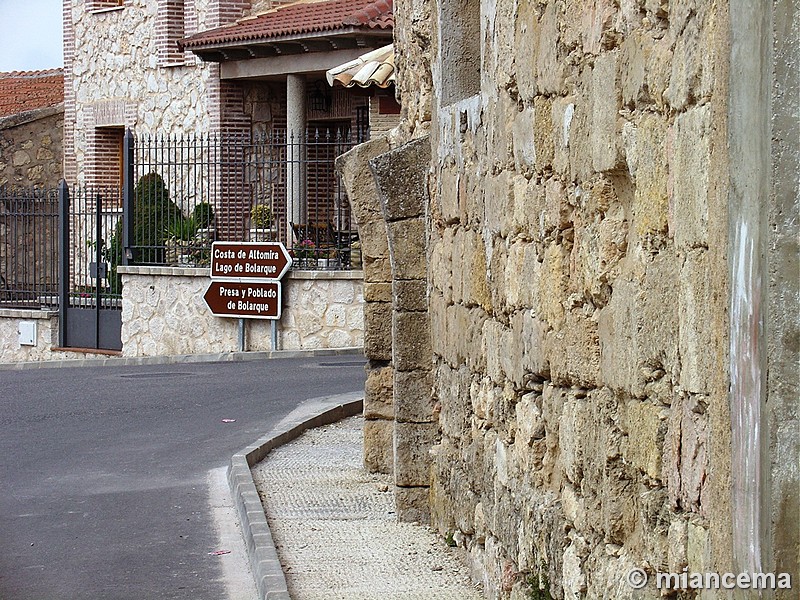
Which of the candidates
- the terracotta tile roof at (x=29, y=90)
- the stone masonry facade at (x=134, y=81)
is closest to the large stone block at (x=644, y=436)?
the stone masonry facade at (x=134, y=81)

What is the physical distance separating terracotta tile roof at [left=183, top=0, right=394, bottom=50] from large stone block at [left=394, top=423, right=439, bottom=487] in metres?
12.8

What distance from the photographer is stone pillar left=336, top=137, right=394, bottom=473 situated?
832 centimetres

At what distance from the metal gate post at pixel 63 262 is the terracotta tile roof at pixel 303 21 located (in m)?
3.98

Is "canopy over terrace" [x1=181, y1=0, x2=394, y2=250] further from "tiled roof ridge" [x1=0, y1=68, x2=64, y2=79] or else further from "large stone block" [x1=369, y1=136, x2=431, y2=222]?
"large stone block" [x1=369, y1=136, x2=431, y2=222]

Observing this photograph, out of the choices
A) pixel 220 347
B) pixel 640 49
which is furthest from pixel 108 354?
pixel 640 49

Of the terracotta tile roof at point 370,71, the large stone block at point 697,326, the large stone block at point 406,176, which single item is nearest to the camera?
the large stone block at point 697,326

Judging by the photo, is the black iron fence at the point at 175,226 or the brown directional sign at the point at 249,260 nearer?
the brown directional sign at the point at 249,260

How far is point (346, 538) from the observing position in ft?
22.9

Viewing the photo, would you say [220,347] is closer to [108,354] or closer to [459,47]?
[108,354]

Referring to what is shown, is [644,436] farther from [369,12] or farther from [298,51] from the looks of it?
[298,51]

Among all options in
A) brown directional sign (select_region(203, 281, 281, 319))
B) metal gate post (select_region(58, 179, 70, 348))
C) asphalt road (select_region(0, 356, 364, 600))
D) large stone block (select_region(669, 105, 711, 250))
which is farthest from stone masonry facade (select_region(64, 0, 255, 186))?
large stone block (select_region(669, 105, 711, 250))

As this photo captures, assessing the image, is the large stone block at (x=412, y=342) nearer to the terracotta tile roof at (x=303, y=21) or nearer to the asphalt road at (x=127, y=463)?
the asphalt road at (x=127, y=463)

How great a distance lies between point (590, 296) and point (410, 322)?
3376 millimetres

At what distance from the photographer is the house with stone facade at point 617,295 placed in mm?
2615
